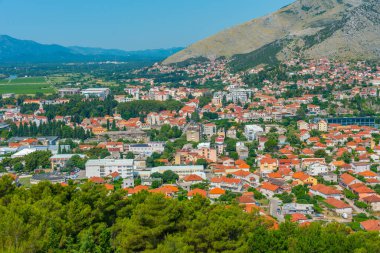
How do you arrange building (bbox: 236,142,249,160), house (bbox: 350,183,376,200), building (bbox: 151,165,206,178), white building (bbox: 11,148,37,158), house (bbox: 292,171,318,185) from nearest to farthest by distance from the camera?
house (bbox: 350,183,376,200) < house (bbox: 292,171,318,185) < building (bbox: 151,165,206,178) < building (bbox: 236,142,249,160) < white building (bbox: 11,148,37,158)

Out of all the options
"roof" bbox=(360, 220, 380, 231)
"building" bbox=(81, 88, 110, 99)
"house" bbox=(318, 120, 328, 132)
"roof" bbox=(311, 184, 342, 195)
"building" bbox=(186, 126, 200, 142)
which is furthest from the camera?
"building" bbox=(81, 88, 110, 99)

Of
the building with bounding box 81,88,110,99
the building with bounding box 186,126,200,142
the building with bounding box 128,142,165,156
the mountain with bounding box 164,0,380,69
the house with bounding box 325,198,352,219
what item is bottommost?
the house with bounding box 325,198,352,219

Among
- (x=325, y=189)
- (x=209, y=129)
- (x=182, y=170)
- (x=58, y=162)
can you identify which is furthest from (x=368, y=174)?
(x=58, y=162)

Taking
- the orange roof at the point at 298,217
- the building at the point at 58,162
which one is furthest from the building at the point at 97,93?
the orange roof at the point at 298,217

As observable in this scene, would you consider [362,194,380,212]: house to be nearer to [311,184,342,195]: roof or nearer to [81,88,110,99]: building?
[311,184,342,195]: roof

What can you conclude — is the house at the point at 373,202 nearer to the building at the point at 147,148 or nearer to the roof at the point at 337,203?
the roof at the point at 337,203

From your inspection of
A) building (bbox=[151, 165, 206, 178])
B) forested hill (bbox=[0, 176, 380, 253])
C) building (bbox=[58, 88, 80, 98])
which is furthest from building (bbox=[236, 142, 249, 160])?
building (bbox=[58, 88, 80, 98])
